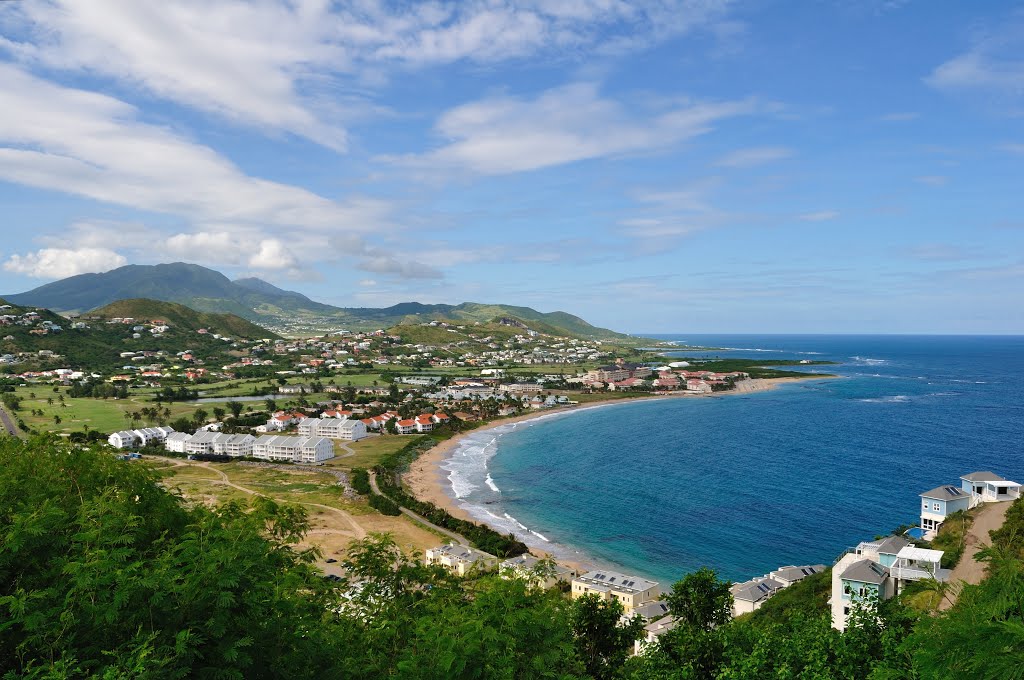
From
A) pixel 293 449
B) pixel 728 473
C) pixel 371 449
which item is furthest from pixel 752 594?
pixel 293 449

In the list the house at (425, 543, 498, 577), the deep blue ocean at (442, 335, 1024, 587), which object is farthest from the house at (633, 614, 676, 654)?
the house at (425, 543, 498, 577)

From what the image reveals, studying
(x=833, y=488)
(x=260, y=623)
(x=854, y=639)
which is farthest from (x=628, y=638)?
(x=833, y=488)

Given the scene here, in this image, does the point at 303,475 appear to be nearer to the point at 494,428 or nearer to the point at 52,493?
the point at 494,428

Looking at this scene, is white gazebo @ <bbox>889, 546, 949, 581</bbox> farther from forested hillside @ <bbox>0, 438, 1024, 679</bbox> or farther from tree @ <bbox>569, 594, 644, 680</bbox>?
forested hillside @ <bbox>0, 438, 1024, 679</bbox>

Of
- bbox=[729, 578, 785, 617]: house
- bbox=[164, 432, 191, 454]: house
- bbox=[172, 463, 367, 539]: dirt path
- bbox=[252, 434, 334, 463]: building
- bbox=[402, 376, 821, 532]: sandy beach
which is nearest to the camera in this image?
bbox=[729, 578, 785, 617]: house

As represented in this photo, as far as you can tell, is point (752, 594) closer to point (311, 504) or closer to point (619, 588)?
point (619, 588)

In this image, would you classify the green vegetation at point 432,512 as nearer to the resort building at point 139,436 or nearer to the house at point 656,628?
the house at point 656,628

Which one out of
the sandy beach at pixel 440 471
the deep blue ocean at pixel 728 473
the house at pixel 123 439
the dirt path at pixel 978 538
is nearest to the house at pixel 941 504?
the dirt path at pixel 978 538
